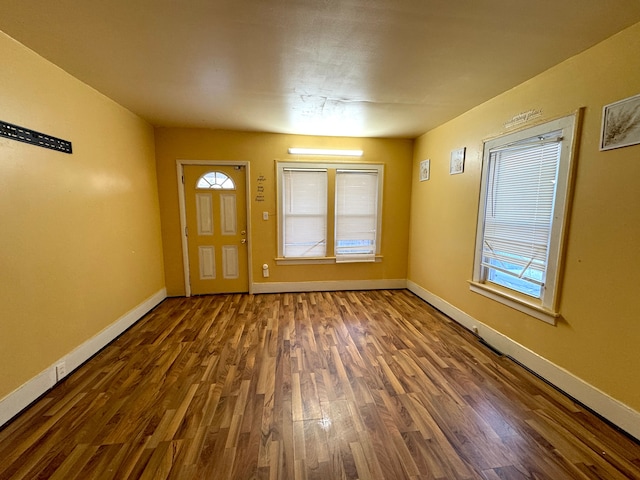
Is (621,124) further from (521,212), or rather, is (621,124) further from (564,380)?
(564,380)

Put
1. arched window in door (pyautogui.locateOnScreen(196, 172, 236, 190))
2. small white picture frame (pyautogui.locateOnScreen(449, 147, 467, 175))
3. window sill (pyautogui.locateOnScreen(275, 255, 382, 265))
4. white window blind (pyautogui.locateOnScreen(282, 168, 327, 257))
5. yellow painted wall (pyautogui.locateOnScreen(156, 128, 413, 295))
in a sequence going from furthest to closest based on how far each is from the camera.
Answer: window sill (pyautogui.locateOnScreen(275, 255, 382, 265)), white window blind (pyautogui.locateOnScreen(282, 168, 327, 257)), arched window in door (pyautogui.locateOnScreen(196, 172, 236, 190)), yellow painted wall (pyautogui.locateOnScreen(156, 128, 413, 295)), small white picture frame (pyautogui.locateOnScreen(449, 147, 467, 175))

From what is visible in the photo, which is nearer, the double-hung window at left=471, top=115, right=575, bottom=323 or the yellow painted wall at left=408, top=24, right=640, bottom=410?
the yellow painted wall at left=408, top=24, right=640, bottom=410

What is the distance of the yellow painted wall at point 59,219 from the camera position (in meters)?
1.70

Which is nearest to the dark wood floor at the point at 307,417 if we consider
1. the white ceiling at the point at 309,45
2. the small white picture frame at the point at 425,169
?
the small white picture frame at the point at 425,169

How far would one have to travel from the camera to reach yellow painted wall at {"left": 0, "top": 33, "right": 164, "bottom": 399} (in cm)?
170

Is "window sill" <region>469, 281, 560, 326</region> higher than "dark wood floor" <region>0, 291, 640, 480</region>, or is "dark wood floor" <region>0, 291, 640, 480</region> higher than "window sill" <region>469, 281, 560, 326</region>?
"window sill" <region>469, 281, 560, 326</region>

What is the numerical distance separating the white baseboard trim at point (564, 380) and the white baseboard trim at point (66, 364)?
3.81 meters

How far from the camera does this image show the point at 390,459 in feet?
4.71

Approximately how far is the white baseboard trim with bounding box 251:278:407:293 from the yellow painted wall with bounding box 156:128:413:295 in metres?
0.07

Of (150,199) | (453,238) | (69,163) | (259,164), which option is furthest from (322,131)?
(69,163)

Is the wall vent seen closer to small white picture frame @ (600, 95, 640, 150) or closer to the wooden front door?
the wooden front door

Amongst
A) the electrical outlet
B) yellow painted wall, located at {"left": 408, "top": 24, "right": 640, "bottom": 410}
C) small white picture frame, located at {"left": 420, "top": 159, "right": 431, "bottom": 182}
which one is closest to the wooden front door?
the electrical outlet

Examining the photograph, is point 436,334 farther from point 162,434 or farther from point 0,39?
point 0,39

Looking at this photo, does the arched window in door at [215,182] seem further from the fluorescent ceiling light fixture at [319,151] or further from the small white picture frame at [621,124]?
the small white picture frame at [621,124]
